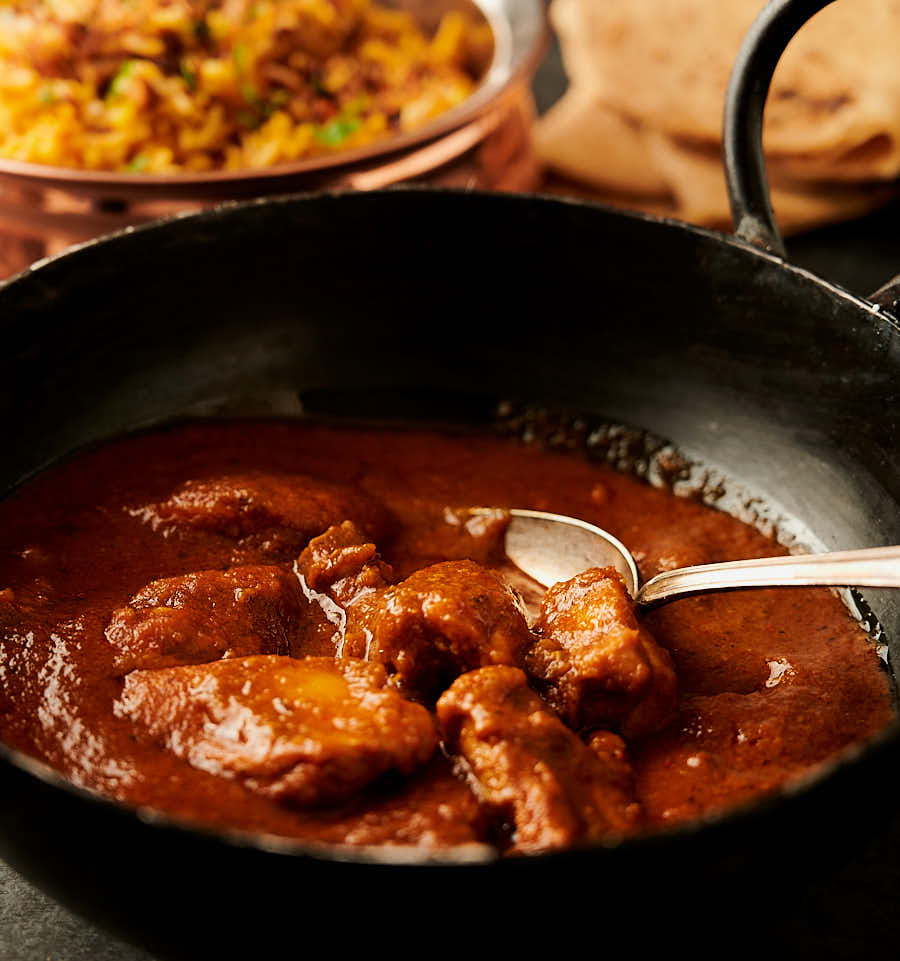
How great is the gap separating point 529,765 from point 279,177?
56.0 inches

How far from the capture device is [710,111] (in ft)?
9.53

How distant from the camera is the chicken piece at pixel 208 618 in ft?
5.06

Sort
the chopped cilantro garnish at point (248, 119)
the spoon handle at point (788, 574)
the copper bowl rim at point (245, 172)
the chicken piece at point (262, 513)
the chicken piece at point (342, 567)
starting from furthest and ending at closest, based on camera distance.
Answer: the chopped cilantro garnish at point (248, 119)
the copper bowl rim at point (245, 172)
the chicken piece at point (262, 513)
the chicken piece at point (342, 567)
the spoon handle at point (788, 574)

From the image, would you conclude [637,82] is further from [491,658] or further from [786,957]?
[786,957]

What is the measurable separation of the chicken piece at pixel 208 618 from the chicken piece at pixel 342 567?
1.4 inches

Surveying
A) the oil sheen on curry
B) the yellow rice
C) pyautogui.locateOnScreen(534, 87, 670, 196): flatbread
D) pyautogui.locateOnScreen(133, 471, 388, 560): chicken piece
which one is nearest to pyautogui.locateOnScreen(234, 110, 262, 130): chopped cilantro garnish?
the yellow rice

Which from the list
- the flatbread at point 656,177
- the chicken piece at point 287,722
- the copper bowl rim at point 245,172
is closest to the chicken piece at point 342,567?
the chicken piece at point 287,722

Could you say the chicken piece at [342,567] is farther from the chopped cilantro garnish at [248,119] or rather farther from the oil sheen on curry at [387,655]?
the chopped cilantro garnish at [248,119]

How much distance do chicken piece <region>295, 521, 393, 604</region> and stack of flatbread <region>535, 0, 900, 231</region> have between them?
152cm

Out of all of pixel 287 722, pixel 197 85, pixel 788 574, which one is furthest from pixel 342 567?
pixel 197 85

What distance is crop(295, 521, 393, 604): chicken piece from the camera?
1688mm

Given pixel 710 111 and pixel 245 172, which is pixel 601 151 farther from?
pixel 245 172

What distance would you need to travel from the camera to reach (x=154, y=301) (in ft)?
6.73

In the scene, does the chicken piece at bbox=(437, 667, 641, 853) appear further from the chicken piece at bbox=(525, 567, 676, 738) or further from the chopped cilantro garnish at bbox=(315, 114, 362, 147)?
the chopped cilantro garnish at bbox=(315, 114, 362, 147)
